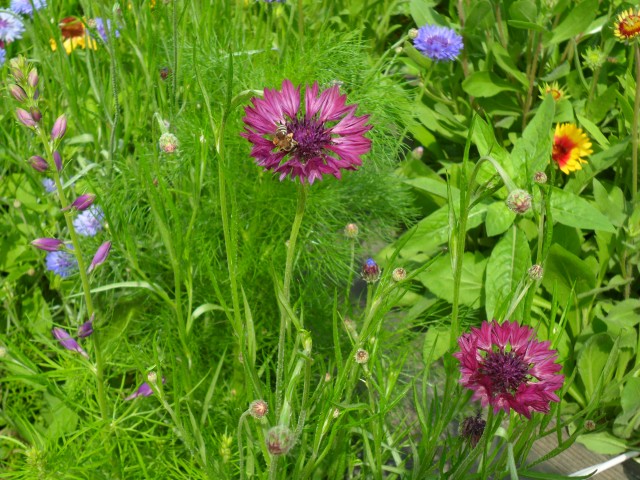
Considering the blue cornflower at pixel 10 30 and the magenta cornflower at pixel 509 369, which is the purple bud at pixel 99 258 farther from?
the blue cornflower at pixel 10 30

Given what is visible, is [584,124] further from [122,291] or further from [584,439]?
[122,291]

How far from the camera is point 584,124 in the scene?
Result: 1574mm

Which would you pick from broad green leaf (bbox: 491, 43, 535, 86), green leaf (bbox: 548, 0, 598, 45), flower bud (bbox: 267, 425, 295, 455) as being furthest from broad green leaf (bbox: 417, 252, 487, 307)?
flower bud (bbox: 267, 425, 295, 455)

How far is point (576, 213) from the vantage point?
4.55ft

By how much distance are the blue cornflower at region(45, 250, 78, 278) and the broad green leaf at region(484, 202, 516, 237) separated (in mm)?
776

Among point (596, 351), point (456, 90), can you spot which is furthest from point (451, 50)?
point (596, 351)

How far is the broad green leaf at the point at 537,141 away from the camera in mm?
1428

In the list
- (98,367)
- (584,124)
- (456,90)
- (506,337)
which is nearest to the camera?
(506,337)

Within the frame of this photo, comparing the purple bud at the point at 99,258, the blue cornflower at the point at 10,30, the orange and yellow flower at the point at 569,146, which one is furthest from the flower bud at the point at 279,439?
the blue cornflower at the point at 10,30

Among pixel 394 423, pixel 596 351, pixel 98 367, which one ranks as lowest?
pixel 394 423

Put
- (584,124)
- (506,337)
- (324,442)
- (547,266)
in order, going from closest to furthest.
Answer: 1. (506,337)
2. (324,442)
3. (547,266)
4. (584,124)

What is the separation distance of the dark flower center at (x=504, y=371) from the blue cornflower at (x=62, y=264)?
855 mm

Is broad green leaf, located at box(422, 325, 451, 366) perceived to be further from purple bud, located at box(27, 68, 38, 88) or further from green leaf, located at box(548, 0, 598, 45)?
purple bud, located at box(27, 68, 38, 88)

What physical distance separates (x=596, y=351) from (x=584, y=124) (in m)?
0.50
